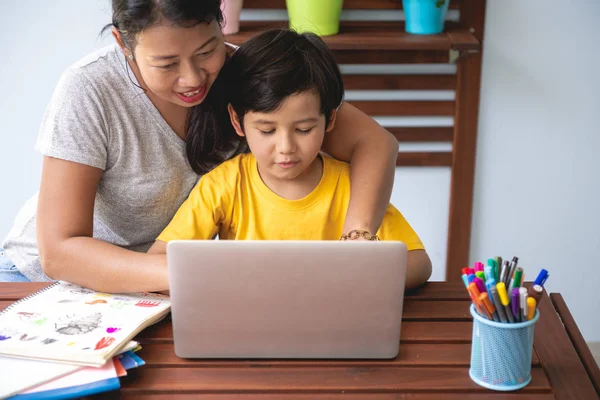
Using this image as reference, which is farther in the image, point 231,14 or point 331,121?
point 231,14

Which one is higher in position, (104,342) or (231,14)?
(231,14)

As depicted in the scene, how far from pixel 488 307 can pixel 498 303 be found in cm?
1

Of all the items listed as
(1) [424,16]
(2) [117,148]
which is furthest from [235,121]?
(1) [424,16]

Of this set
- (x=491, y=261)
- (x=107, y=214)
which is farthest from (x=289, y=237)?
(x=491, y=261)

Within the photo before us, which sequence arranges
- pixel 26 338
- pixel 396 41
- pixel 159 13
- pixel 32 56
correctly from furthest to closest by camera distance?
pixel 32 56, pixel 396 41, pixel 159 13, pixel 26 338

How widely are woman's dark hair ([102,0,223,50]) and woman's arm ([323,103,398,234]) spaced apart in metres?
0.41

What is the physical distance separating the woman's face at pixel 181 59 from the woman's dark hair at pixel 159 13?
1cm

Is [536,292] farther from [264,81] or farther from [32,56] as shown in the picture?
[32,56]

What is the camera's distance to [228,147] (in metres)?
1.60

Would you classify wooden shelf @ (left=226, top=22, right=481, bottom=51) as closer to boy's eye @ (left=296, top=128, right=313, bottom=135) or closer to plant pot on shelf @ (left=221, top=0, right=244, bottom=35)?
plant pot on shelf @ (left=221, top=0, right=244, bottom=35)

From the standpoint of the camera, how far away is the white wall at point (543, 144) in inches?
97.5

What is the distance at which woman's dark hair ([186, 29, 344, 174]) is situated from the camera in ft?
4.57

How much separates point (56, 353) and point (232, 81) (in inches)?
25.1

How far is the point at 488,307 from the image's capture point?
104cm
